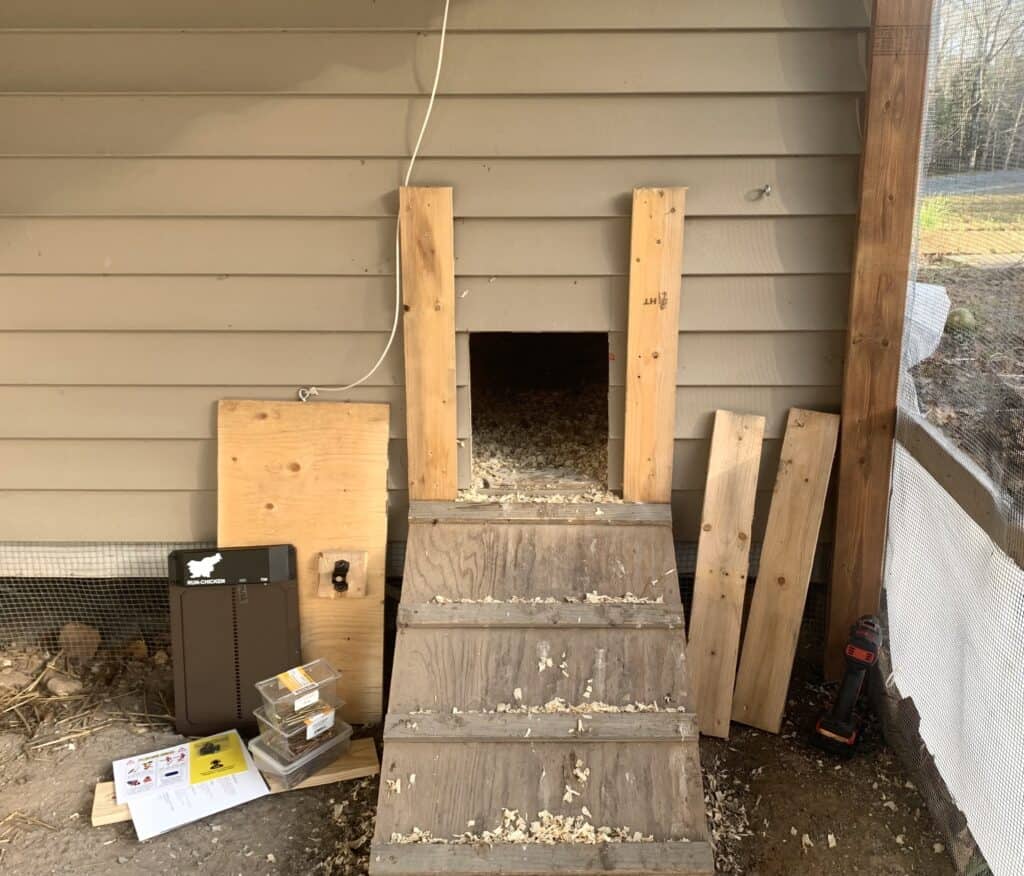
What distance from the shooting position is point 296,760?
2.29 metres

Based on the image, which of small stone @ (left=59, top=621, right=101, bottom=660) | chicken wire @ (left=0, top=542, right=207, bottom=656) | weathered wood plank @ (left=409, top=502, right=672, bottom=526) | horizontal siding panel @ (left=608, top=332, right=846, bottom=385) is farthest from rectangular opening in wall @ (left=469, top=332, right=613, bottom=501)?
small stone @ (left=59, top=621, right=101, bottom=660)

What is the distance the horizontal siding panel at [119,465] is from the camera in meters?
2.51

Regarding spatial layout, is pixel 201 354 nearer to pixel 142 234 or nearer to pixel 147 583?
pixel 142 234

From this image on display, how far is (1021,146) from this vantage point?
5.10 ft

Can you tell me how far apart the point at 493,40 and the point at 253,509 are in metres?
1.35

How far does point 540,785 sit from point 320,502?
983 millimetres

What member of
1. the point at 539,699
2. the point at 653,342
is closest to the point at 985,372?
the point at 653,342

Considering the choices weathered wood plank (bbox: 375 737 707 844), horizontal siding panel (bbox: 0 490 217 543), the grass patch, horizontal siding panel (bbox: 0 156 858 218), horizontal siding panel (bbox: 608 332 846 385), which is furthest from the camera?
horizontal siding panel (bbox: 0 490 217 543)

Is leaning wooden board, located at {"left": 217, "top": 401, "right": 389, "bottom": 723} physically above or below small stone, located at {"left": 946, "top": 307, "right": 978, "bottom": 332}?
below

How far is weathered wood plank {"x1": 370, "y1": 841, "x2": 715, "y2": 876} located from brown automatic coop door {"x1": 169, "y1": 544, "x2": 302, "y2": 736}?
828 millimetres

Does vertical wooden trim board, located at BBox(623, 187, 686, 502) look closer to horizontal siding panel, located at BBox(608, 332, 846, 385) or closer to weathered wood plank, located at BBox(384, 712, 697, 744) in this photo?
horizontal siding panel, located at BBox(608, 332, 846, 385)

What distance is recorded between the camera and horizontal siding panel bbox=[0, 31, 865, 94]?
7.02 ft

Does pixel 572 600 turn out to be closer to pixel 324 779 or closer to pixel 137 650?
pixel 324 779

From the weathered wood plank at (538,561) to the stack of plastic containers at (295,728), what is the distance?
368 mm
